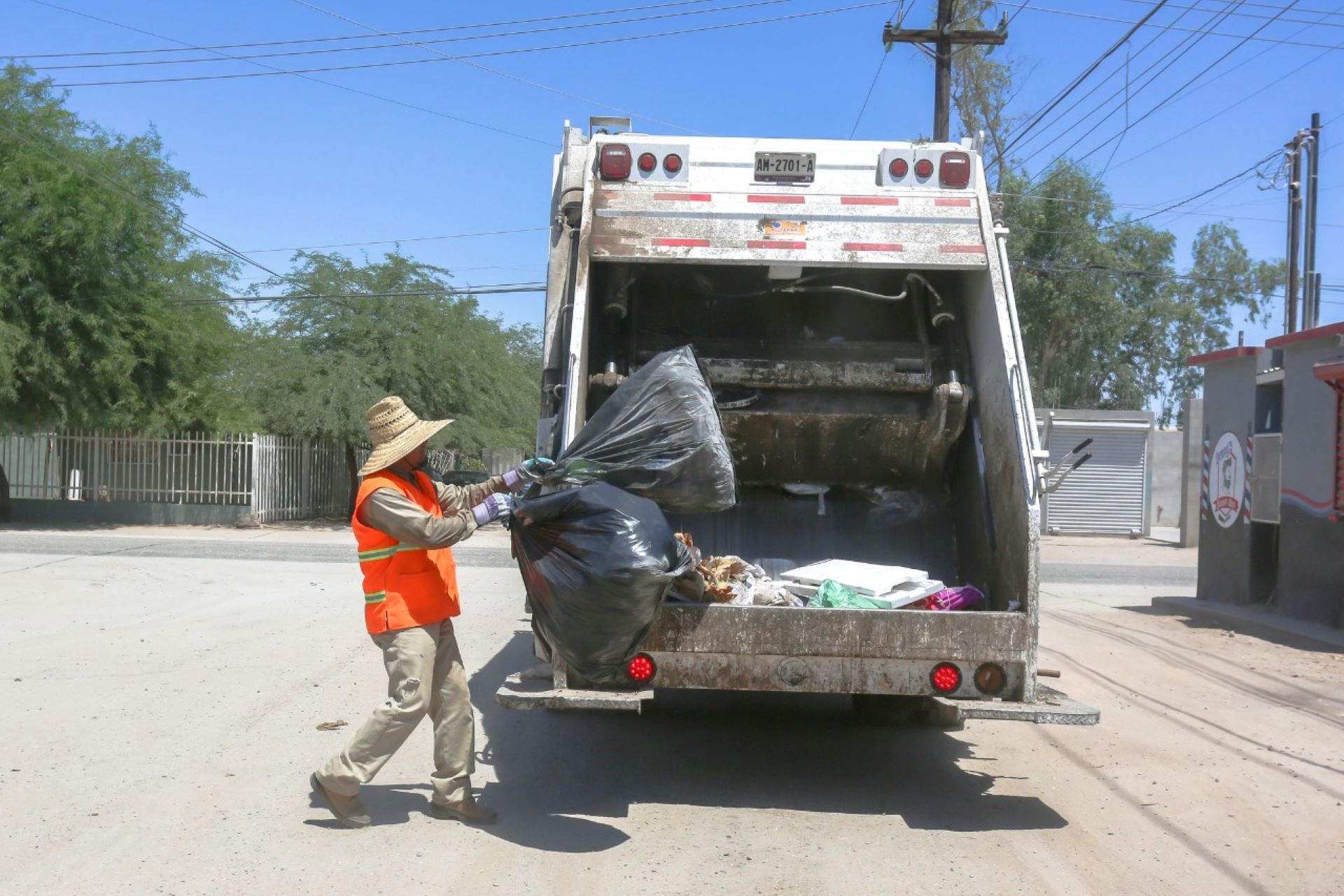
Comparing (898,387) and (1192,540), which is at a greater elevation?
(898,387)

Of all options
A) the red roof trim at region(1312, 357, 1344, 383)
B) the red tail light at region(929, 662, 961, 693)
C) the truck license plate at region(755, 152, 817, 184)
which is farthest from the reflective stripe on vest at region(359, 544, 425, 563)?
the red roof trim at region(1312, 357, 1344, 383)

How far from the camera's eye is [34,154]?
19.3 metres

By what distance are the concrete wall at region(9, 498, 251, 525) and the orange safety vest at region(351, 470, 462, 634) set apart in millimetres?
19157

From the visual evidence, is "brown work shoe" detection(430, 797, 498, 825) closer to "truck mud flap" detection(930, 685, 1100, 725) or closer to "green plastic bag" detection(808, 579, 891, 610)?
"green plastic bag" detection(808, 579, 891, 610)

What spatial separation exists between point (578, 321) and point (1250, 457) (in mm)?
8438

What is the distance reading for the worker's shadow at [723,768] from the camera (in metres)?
4.78

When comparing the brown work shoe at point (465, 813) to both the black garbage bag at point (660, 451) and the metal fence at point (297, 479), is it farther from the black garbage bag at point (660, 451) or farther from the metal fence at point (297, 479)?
the metal fence at point (297, 479)

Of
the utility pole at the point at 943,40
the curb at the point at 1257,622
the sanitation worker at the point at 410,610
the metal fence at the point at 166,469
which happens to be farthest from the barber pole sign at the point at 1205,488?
the metal fence at the point at 166,469

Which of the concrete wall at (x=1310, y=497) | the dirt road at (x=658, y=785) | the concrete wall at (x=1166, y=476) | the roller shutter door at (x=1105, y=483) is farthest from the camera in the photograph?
the concrete wall at (x=1166, y=476)

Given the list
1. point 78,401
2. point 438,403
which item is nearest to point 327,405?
point 438,403

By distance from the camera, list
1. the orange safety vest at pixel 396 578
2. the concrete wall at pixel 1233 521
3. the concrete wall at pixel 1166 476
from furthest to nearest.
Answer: the concrete wall at pixel 1166 476 → the concrete wall at pixel 1233 521 → the orange safety vest at pixel 396 578

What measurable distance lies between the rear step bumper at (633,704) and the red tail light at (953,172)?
233 centimetres

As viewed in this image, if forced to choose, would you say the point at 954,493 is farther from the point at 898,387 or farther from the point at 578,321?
the point at 578,321

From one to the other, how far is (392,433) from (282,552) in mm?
12826
